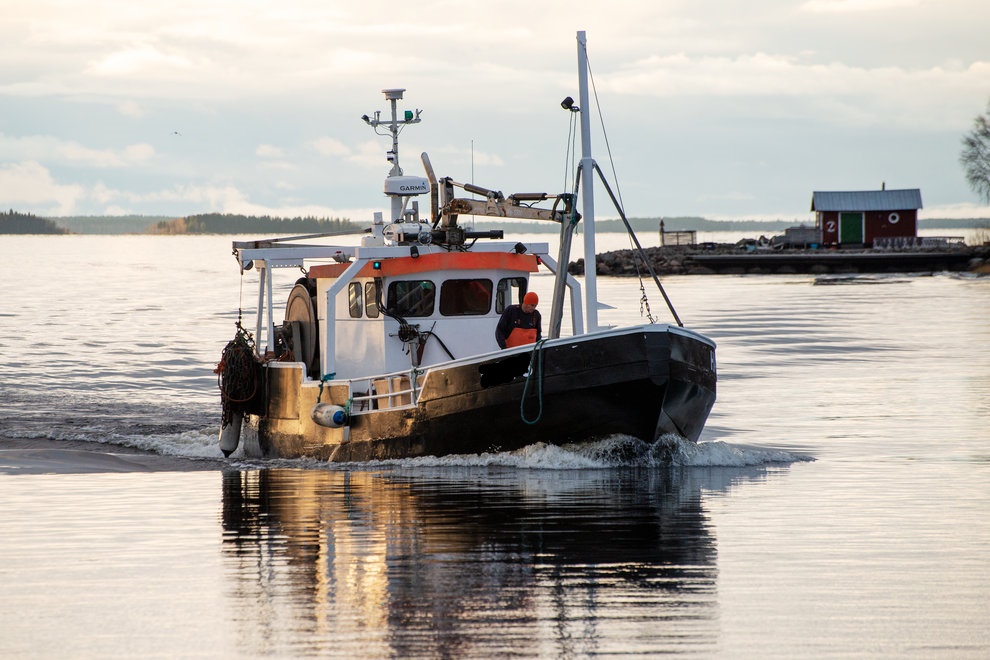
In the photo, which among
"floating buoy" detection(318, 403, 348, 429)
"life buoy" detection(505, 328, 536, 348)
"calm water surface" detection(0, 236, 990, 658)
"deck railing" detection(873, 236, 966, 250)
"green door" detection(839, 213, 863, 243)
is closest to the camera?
"calm water surface" detection(0, 236, 990, 658)

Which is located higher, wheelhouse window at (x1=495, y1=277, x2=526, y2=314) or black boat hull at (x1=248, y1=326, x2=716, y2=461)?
wheelhouse window at (x1=495, y1=277, x2=526, y2=314)

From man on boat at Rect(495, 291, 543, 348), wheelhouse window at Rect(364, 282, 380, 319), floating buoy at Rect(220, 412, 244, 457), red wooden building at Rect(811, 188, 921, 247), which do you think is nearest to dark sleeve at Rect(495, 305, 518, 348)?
man on boat at Rect(495, 291, 543, 348)

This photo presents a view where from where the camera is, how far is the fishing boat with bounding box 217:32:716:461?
15711mm

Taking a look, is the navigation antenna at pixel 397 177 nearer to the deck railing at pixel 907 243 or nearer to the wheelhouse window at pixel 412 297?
the wheelhouse window at pixel 412 297

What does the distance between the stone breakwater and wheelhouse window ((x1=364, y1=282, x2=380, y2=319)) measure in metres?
61.6

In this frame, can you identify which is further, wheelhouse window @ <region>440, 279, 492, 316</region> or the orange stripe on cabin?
wheelhouse window @ <region>440, 279, 492, 316</region>

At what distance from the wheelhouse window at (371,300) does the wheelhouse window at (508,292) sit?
171 cm

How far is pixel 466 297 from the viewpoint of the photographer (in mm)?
18094

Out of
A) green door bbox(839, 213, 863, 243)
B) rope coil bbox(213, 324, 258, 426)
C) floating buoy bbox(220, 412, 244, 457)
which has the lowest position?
floating buoy bbox(220, 412, 244, 457)

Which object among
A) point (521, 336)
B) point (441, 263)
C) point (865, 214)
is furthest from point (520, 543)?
point (865, 214)

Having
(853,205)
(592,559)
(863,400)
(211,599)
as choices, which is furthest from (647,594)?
(853,205)

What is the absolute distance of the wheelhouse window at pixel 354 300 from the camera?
18.4 meters

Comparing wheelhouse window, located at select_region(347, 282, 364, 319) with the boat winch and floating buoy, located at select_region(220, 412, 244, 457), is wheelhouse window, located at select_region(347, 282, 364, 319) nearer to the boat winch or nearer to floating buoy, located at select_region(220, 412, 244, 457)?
the boat winch

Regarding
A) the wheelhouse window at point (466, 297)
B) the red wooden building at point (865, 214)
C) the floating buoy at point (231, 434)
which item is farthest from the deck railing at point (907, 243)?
the floating buoy at point (231, 434)
